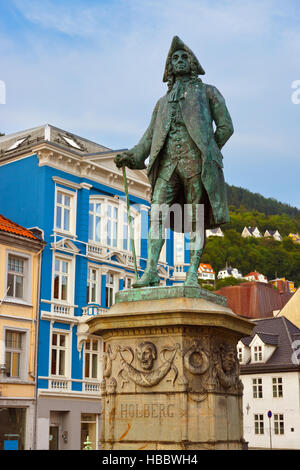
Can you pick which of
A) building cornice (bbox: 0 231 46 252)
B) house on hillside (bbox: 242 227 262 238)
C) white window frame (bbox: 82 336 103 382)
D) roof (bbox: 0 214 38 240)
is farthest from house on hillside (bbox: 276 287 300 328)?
house on hillside (bbox: 242 227 262 238)

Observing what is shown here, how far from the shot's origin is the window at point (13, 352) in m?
26.3

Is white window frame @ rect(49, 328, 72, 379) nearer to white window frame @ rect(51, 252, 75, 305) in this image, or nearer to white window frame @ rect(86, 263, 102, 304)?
white window frame @ rect(51, 252, 75, 305)

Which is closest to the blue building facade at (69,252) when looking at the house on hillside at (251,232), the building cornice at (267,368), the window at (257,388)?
the building cornice at (267,368)

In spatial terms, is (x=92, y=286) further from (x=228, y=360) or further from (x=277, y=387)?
(x=228, y=360)

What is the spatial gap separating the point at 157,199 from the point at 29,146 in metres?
22.7

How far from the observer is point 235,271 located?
4700 inches

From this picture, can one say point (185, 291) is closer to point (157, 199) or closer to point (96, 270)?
point (157, 199)

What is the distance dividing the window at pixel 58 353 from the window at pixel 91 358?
46.1 inches

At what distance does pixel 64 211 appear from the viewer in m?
30.2

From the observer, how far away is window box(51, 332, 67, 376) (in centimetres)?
2828

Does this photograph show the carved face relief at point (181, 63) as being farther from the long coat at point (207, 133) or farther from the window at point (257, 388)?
the window at point (257, 388)

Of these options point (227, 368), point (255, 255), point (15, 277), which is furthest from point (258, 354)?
point (255, 255)
